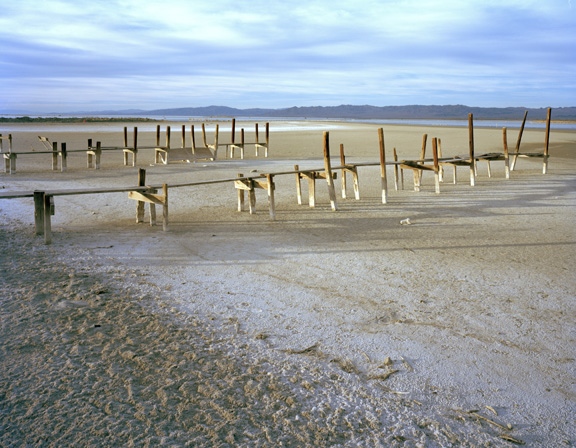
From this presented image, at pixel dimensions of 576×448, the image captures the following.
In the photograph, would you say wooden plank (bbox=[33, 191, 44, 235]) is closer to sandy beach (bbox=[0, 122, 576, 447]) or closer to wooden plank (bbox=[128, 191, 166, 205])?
sandy beach (bbox=[0, 122, 576, 447])

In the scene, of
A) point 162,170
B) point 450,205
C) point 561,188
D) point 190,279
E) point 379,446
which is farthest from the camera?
point 162,170

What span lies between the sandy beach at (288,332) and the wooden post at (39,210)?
183 mm

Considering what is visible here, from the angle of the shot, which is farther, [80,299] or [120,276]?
[120,276]

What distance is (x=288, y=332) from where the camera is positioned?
471 cm

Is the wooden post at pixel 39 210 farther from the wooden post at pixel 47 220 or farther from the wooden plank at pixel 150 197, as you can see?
the wooden plank at pixel 150 197

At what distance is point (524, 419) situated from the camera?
3.49 m

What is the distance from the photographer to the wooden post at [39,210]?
763cm

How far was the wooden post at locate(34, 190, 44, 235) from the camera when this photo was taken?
7633 millimetres

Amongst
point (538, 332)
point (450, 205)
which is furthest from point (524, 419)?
point (450, 205)

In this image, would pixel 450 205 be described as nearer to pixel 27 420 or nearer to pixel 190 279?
pixel 190 279

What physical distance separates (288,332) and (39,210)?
4744 mm

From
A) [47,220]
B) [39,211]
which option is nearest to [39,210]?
[39,211]

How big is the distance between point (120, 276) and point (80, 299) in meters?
0.77

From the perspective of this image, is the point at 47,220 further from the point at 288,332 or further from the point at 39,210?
the point at 288,332
